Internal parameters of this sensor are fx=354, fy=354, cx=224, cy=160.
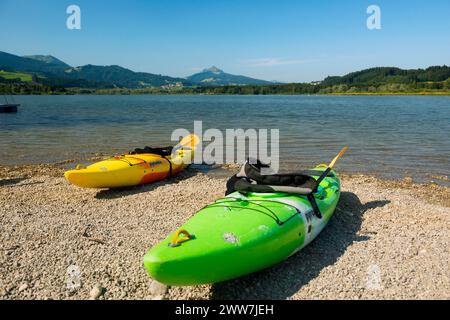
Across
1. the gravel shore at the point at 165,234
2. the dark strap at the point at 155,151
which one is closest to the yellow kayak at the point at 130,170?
the dark strap at the point at 155,151

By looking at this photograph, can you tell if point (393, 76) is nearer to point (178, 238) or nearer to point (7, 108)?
point (7, 108)

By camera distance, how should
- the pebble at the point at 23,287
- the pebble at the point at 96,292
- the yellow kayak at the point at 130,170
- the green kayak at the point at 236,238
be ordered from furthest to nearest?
1. the yellow kayak at the point at 130,170
2. the pebble at the point at 23,287
3. the pebble at the point at 96,292
4. the green kayak at the point at 236,238

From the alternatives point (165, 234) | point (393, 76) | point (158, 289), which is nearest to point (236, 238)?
point (158, 289)

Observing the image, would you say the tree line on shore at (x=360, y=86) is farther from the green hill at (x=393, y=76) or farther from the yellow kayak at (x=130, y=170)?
the yellow kayak at (x=130, y=170)

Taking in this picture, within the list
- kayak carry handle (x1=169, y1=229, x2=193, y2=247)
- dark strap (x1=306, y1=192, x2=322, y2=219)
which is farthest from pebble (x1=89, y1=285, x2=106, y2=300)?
dark strap (x1=306, y1=192, x2=322, y2=219)

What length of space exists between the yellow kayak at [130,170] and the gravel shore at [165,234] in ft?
1.39

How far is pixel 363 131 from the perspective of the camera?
25469mm

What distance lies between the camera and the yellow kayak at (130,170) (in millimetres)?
9602

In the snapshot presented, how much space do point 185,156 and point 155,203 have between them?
13.0ft

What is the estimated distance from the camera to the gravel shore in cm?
511

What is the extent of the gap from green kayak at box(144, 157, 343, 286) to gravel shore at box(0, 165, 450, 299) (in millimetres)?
416

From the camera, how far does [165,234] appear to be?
23.5 feet

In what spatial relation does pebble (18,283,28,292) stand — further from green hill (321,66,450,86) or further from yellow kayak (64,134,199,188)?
green hill (321,66,450,86)
